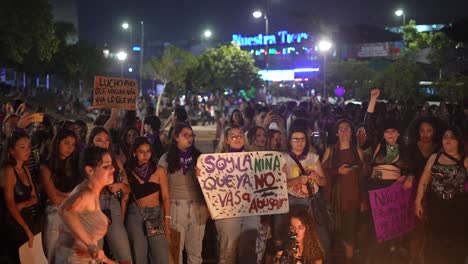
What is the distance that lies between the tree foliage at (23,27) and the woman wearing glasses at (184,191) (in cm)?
2444

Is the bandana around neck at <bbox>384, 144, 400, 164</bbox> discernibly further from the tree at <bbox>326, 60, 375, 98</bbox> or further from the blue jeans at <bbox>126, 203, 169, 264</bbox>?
the tree at <bbox>326, 60, 375, 98</bbox>

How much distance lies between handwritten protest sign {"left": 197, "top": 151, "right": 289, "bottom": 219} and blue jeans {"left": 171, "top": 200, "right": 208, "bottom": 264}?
20 centimetres

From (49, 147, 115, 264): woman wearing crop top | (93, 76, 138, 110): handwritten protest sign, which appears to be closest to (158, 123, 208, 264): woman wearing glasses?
(49, 147, 115, 264): woman wearing crop top

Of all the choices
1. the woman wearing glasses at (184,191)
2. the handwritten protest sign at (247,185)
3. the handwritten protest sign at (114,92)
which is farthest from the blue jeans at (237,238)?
the handwritten protest sign at (114,92)

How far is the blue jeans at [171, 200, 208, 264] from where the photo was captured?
6.32m

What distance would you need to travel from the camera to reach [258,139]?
818cm

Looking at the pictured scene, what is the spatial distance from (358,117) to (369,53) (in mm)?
66163

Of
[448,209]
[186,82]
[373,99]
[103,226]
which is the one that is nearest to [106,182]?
[103,226]

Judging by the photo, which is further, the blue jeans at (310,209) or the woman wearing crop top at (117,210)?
the blue jeans at (310,209)

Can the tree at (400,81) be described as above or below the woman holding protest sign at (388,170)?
above

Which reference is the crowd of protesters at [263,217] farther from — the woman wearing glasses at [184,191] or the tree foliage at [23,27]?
the tree foliage at [23,27]

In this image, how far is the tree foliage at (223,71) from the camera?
52.2m

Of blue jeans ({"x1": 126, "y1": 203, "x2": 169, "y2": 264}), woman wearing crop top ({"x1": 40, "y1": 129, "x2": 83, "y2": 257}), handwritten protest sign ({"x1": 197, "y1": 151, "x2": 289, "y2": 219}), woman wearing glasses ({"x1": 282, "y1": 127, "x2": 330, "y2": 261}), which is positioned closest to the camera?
woman wearing crop top ({"x1": 40, "y1": 129, "x2": 83, "y2": 257})

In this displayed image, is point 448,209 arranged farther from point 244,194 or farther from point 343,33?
point 343,33
